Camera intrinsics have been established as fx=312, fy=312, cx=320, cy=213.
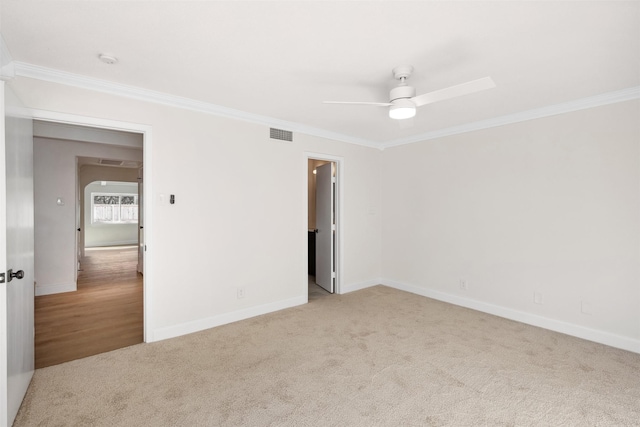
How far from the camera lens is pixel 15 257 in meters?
2.03

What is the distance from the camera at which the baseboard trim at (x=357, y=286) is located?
4966mm

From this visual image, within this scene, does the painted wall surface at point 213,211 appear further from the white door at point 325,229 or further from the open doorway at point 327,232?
the white door at point 325,229

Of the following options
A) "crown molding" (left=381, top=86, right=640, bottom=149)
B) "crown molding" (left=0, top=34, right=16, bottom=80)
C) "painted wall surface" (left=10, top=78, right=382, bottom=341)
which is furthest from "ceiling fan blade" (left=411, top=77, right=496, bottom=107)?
"crown molding" (left=0, top=34, right=16, bottom=80)

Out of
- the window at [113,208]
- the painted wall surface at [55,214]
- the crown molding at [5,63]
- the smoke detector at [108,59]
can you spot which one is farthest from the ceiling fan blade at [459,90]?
the window at [113,208]

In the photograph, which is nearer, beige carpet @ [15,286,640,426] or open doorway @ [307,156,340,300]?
beige carpet @ [15,286,640,426]

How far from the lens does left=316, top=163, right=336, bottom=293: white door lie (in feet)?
16.3

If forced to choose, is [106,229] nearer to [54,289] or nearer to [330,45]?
[54,289]

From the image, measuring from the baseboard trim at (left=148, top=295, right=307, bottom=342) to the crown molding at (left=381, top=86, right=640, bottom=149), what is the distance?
3.08 metres

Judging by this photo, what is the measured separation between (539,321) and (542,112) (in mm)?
2397

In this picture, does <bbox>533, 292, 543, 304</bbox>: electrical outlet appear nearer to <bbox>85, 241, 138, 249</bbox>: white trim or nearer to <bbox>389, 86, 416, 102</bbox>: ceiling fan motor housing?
<bbox>389, 86, 416, 102</bbox>: ceiling fan motor housing

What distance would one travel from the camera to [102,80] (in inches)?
111

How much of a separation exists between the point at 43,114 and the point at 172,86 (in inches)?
41.8

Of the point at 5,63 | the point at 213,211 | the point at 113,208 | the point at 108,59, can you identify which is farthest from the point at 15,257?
the point at 113,208

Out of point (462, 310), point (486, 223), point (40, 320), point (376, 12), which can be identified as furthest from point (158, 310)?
point (486, 223)
